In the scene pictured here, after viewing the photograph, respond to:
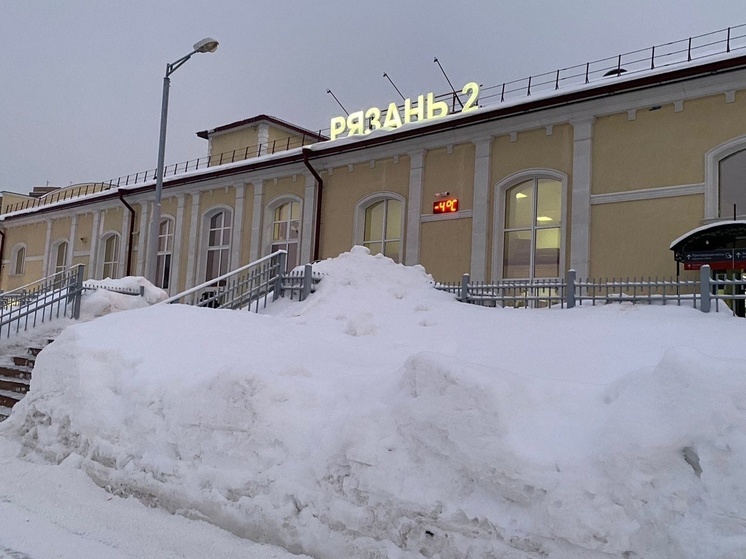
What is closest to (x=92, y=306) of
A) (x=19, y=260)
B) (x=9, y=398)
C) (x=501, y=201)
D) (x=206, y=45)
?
(x=9, y=398)

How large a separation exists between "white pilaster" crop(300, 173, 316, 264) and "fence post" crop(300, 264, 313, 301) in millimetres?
7418

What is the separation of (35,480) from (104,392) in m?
1.05

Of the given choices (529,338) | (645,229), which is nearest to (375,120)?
(645,229)

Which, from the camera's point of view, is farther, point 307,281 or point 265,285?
point 265,285

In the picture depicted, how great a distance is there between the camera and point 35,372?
23.0 feet

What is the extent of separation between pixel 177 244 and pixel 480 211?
539 inches

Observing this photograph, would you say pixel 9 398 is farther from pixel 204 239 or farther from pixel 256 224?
pixel 204 239

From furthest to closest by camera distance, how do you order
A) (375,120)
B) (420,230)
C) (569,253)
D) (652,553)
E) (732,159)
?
1. (375,120)
2. (420,230)
3. (569,253)
4. (732,159)
5. (652,553)

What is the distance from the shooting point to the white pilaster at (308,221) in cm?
1827

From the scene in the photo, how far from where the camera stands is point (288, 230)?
64.0 ft

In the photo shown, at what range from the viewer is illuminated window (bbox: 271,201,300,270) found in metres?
19.1

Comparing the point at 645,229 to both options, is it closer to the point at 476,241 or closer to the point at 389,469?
the point at 476,241

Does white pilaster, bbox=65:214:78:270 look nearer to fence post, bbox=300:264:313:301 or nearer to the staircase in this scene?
the staircase

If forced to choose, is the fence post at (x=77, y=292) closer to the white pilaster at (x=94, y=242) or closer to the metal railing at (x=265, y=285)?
the metal railing at (x=265, y=285)
